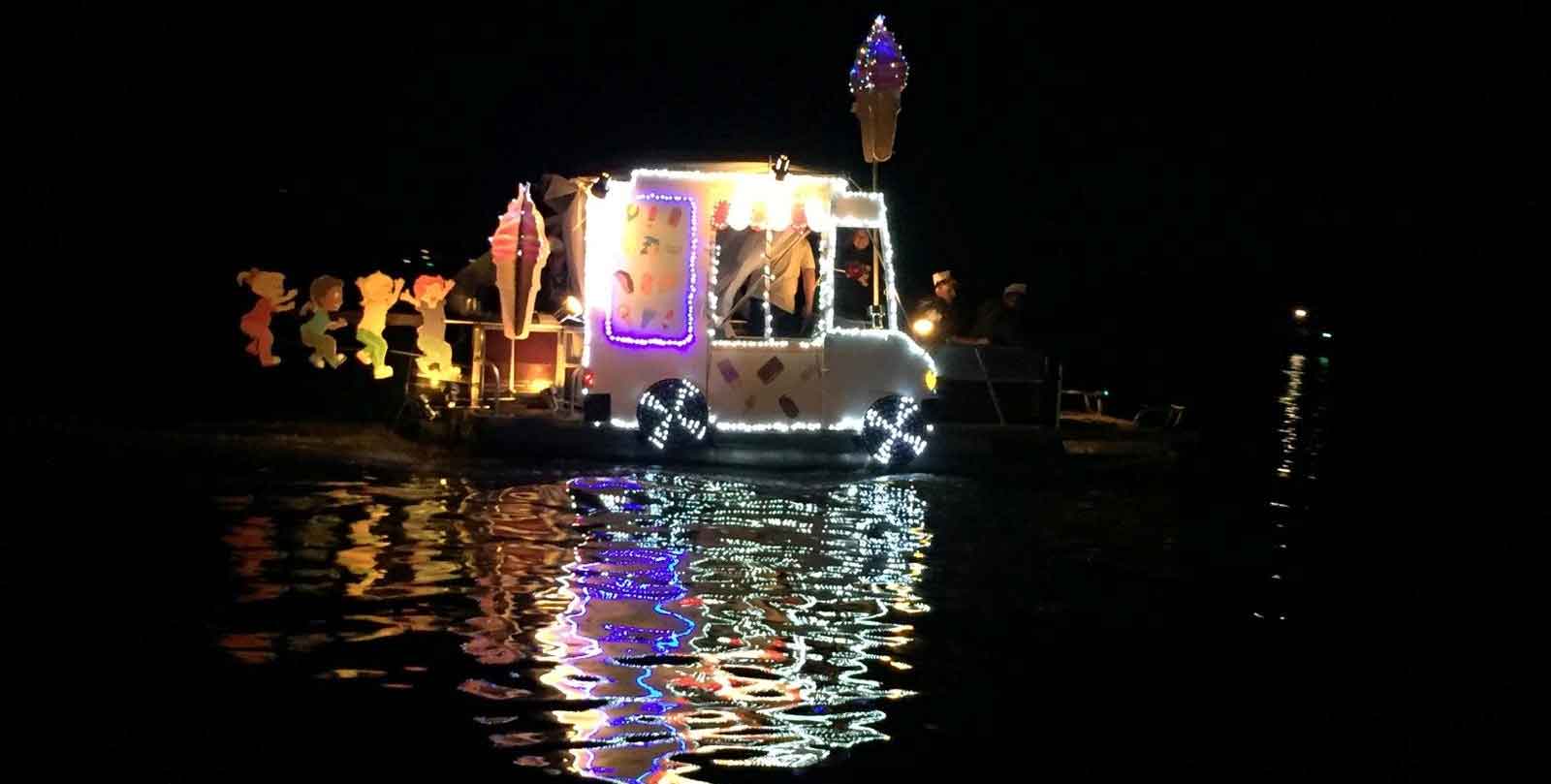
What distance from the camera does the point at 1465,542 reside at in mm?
17609

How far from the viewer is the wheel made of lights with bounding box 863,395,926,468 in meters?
19.2

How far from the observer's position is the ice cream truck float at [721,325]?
60.9 ft

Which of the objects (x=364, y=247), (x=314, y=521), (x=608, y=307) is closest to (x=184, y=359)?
(x=364, y=247)

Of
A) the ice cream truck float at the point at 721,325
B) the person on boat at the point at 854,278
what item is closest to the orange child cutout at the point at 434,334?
the ice cream truck float at the point at 721,325

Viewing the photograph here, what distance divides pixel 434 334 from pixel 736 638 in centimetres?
1073

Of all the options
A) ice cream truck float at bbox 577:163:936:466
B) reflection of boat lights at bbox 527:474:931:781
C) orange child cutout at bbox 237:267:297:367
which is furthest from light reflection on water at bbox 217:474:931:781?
orange child cutout at bbox 237:267:297:367

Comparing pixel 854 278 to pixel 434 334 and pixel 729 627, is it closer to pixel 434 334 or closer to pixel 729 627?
pixel 434 334

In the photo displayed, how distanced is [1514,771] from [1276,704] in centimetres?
127

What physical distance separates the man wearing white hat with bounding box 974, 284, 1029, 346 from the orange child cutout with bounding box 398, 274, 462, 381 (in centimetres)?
590

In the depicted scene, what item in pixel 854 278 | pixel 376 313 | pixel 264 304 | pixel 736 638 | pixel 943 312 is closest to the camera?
pixel 736 638

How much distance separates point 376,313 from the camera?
21219 mm

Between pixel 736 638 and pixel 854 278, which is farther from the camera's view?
pixel 854 278

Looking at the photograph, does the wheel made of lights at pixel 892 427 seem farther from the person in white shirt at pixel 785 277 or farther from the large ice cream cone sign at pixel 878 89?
the large ice cream cone sign at pixel 878 89

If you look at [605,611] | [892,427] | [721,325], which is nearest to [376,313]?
[721,325]
